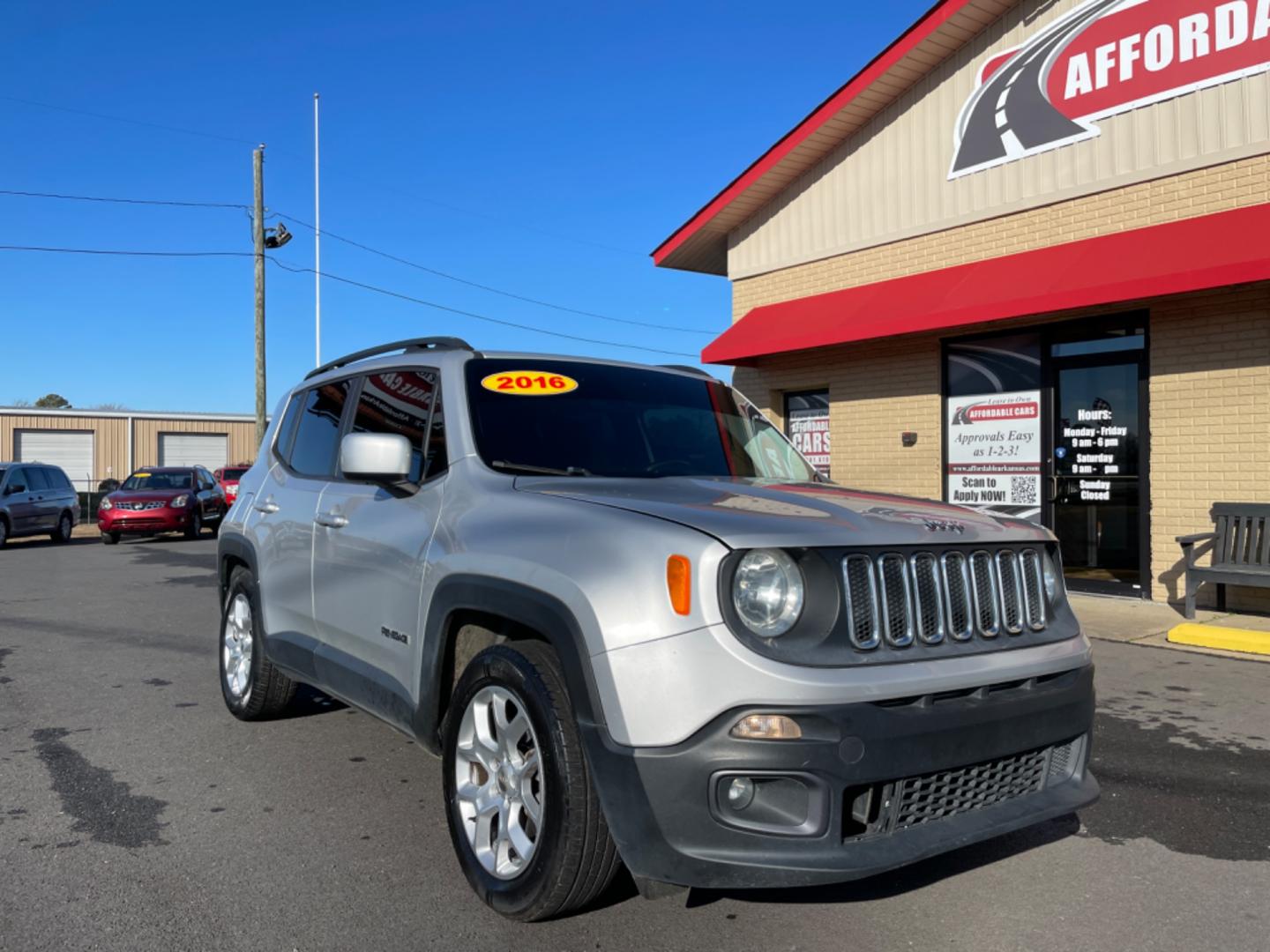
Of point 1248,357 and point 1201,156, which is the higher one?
point 1201,156

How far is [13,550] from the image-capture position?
1886cm

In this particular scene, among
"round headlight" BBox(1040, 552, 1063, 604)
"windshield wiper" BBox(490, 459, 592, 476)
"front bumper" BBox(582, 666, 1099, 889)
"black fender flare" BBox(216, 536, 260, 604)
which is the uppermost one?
"windshield wiper" BBox(490, 459, 592, 476)

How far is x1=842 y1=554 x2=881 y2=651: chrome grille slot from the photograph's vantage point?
2762mm

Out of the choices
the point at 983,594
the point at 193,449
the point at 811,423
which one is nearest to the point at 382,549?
the point at 983,594

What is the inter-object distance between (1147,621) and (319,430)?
733cm

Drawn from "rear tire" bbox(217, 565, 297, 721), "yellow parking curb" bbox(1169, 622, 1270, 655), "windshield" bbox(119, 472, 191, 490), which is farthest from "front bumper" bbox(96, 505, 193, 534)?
"yellow parking curb" bbox(1169, 622, 1270, 655)

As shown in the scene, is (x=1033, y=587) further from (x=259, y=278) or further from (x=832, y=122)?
(x=259, y=278)

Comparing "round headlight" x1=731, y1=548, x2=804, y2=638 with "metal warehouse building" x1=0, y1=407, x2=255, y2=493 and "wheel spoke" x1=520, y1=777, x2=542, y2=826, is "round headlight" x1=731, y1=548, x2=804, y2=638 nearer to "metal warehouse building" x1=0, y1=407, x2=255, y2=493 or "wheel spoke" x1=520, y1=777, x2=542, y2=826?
"wheel spoke" x1=520, y1=777, x2=542, y2=826

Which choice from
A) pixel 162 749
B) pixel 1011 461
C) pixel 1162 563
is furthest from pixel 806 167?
pixel 162 749

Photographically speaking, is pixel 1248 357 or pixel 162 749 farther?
pixel 1248 357

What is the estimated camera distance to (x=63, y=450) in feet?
142

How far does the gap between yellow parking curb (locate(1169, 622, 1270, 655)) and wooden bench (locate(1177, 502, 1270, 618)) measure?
2.19 feet

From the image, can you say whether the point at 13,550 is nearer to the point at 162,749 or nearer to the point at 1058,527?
the point at 162,749

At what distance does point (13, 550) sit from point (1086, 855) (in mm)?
19984
